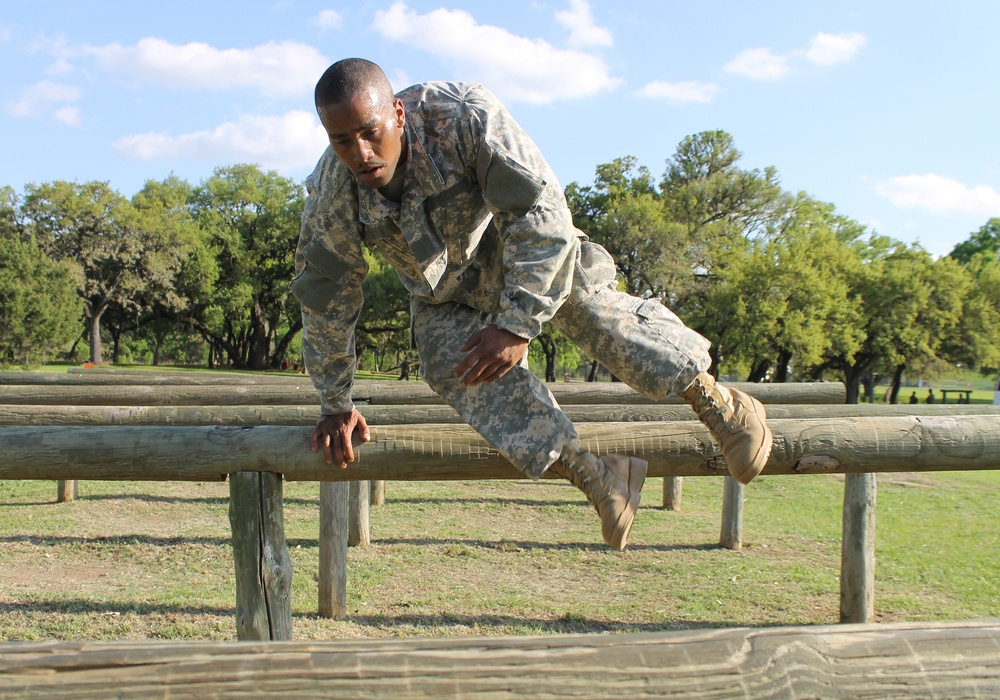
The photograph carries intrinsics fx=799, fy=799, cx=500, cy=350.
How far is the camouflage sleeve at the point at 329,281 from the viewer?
115 inches

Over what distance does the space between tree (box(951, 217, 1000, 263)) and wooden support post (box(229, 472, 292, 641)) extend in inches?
2883

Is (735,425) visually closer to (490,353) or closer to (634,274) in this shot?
(490,353)

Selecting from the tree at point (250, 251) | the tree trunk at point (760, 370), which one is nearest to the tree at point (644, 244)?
the tree trunk at point (760, 370)

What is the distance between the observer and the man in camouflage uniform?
2609mm

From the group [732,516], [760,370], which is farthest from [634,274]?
[732,516]

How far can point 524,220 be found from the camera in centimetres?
264

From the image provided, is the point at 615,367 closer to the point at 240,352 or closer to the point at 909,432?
the point at 909,432

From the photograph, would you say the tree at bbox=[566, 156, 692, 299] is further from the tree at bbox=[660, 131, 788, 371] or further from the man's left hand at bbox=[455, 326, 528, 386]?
the man's left hand at bbox=[455, 326, 528, 386]

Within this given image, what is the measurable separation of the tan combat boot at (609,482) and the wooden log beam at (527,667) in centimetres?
138

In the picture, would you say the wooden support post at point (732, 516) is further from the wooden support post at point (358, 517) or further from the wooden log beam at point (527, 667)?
the wooden log beam at point (527, 667)

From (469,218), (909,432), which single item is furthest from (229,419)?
(909,432)

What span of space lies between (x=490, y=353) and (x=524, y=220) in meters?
0.46

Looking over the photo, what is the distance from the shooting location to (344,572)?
5.40 metres

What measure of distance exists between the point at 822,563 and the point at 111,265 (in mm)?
41150
